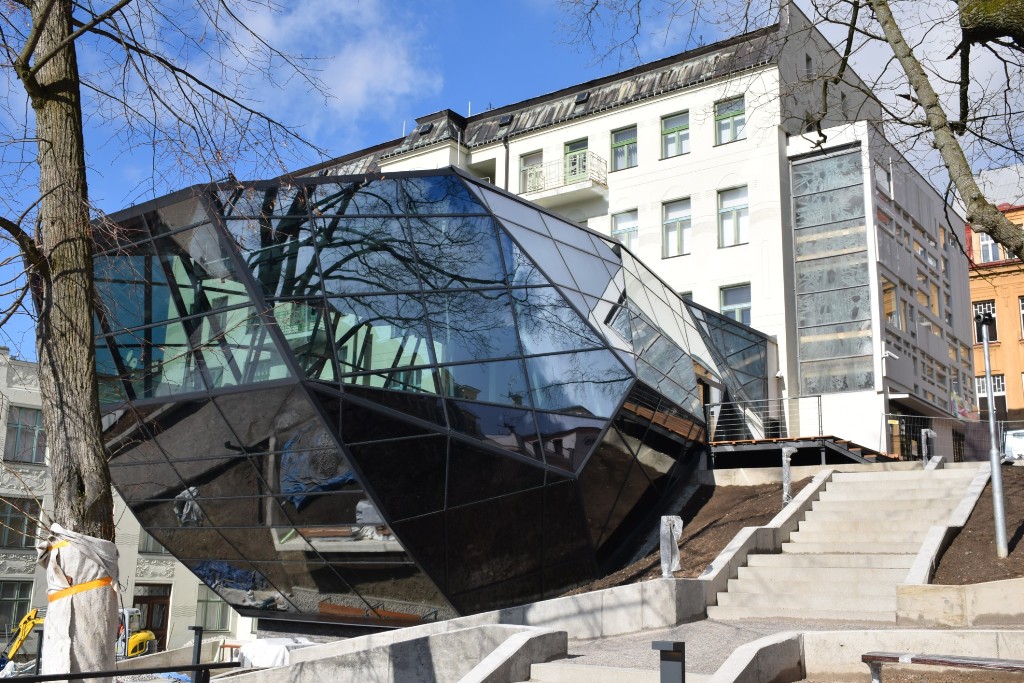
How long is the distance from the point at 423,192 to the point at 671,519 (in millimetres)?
6884

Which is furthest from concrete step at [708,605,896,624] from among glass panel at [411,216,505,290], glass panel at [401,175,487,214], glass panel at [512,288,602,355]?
glass panel at [401,175,487,214]

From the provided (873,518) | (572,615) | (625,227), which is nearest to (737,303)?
(625,227)

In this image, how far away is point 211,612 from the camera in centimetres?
4191

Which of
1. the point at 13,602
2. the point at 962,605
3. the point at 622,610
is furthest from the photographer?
the point at 13,602

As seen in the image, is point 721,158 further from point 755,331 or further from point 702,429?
point 702,429

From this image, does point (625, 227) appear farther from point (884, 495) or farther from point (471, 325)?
point (471, 325)

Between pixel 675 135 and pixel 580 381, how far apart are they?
61.5ft

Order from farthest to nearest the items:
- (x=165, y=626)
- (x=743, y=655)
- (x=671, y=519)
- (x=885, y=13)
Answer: (x=165, y=626)
(x=671, y=519)
(x=885, y=13)
(x=743, y=655)

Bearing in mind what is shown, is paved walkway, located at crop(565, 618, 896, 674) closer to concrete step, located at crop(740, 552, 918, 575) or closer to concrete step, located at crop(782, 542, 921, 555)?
concrete step, located at crop(740, 552, 918, 575)

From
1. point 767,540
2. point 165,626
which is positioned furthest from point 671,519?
point 165,626

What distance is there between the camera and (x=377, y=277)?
53.4 feet

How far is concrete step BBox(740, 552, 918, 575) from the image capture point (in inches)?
581

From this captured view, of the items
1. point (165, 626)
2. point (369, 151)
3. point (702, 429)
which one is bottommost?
point (165, 626)

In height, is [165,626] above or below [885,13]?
below
